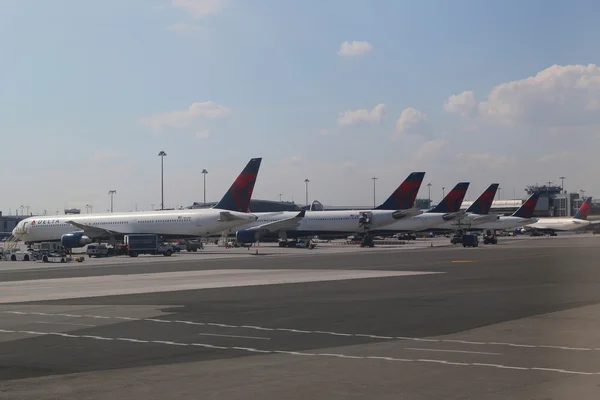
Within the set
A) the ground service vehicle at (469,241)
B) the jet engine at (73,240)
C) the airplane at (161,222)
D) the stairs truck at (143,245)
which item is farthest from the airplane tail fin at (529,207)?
the jet engine at (73,240)

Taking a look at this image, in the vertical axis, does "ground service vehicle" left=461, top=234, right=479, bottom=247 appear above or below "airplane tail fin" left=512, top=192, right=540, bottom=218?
below

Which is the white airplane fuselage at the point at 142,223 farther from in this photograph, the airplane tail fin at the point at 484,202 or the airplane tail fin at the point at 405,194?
the airplane tail fin at the point at 484,202

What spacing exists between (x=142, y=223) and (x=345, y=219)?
31.4 m

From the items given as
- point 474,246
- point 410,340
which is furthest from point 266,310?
point 474,246

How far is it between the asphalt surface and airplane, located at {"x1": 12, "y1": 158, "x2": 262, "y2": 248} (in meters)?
53.6

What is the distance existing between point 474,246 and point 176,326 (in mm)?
84190

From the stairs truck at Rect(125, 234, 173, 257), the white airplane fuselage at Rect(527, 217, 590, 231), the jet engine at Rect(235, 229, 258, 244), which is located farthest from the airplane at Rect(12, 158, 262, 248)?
the white airplane fuselage at Rect(527, 217, 590, 231)

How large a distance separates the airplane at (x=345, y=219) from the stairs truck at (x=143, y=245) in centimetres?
2325

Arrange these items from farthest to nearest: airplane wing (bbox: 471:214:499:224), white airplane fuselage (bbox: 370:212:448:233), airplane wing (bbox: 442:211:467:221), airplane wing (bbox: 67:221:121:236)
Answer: airplane wing (bbox: 471:214:499:224) → airplane wing (bbox: 442:211:467:221) → white airplane fuselage (bbox: 370:212:448:233) → airplane wing (bbox: 67:221:121:236)

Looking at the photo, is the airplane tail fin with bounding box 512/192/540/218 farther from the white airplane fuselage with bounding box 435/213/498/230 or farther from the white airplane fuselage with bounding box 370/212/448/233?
the white airplane fuselage with bounding box 370/212/448/233

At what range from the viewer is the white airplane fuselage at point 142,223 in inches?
3484

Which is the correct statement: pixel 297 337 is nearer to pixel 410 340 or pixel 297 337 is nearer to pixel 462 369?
pixel 410 340

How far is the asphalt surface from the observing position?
12.9 meters

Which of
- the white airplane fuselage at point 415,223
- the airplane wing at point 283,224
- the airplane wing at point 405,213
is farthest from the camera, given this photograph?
the white airplane fuselage at point 415,223
